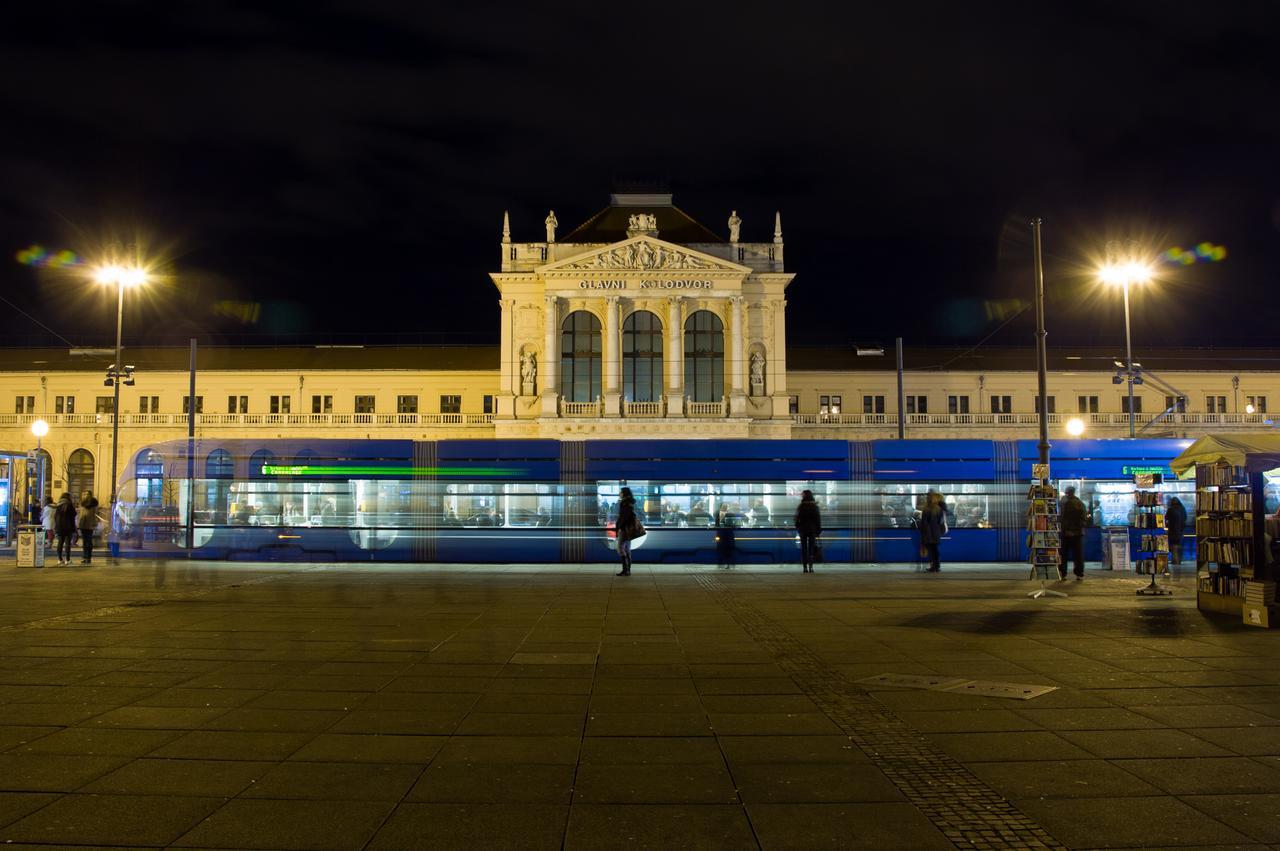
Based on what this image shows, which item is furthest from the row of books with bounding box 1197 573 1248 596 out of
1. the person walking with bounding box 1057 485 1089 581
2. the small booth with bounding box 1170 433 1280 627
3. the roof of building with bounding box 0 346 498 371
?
the roof of building with bounding box 0 346 498 371

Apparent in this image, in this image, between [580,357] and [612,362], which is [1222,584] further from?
[580,357]

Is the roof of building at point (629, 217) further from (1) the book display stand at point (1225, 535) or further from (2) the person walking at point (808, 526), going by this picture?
(1) the book display stand at point (1225, 535)

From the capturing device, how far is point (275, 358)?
243 feet

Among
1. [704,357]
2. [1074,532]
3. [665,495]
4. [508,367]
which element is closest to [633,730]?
[1074,532]

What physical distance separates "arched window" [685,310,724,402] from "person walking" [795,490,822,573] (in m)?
38.7

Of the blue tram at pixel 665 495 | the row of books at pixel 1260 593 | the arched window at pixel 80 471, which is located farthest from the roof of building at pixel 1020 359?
the row of books at pixel 1260 593

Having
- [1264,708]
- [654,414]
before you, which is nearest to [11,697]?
[1264,708]

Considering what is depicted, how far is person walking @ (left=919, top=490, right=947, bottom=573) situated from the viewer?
81.7 feet

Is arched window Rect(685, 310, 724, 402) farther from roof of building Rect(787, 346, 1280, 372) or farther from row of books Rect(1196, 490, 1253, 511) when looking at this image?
row of books Rect(1196, 490, 1253, 511)

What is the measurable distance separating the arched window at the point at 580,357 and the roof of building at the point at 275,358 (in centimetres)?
948

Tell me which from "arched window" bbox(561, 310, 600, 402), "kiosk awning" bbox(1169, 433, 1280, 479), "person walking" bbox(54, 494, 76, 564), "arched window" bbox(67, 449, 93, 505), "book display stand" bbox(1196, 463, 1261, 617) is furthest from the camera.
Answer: "arched window" bbox(67, 449, 93, 505)

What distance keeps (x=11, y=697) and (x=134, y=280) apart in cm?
3105

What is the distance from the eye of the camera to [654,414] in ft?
202

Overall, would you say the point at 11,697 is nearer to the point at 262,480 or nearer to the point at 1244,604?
the point at 1244,604
